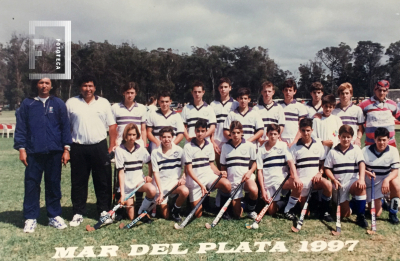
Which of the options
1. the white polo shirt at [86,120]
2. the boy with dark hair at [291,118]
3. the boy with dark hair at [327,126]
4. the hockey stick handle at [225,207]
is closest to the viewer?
the hockey stick handle at [225,207]

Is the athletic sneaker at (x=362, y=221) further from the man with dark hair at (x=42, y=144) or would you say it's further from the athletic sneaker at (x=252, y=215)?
the man with dark hair at (x=42, y=144)

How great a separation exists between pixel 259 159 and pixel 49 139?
2873mm

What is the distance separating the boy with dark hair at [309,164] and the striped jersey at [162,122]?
1.75m

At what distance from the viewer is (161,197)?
166 inches

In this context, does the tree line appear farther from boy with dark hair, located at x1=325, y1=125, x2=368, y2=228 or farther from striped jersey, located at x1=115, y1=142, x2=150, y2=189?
boy with dark hair, located at x1=325, y1=125, x2=368, y2=228

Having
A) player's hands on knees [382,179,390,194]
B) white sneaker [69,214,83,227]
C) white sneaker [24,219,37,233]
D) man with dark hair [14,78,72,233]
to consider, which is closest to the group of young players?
player's hands on knees [382,179,390,194]

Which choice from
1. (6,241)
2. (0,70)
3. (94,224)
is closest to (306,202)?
(94,224)

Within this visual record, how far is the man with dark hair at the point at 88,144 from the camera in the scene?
4223 millimetres

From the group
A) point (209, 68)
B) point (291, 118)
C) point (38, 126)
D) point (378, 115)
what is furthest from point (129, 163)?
point (209, 68)

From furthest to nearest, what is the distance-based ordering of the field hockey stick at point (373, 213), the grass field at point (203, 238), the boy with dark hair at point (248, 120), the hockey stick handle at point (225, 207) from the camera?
the boy with dark hair at point (248, 120), the hockey stick handle at point (225, 207), the field hockey stick at point (373, 213), the grass field at point (203, 238)

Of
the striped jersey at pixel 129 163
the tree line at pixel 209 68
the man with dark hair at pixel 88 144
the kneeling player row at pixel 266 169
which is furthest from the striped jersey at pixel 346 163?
the tree line at pixel 209 68

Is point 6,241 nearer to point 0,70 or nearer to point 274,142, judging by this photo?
point 274,142

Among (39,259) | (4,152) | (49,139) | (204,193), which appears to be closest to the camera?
(39,259)

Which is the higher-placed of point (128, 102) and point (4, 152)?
point (128, 102)
